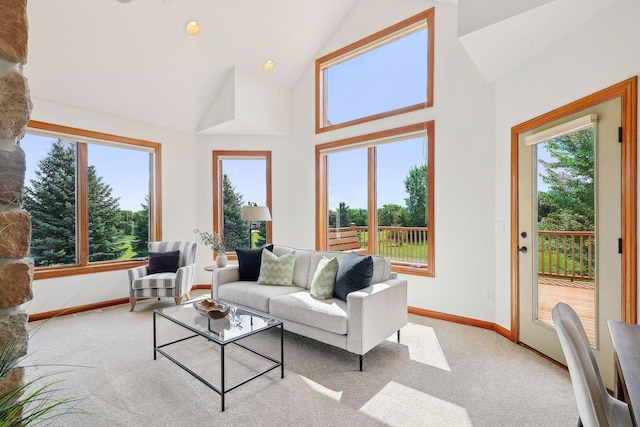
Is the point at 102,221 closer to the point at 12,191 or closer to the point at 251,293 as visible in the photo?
the point at 251,293

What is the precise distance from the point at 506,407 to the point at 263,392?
155 cm

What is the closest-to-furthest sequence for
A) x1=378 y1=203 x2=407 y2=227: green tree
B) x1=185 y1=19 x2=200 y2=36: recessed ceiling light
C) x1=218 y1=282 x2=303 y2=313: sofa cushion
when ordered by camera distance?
x1=218 y1=282 x2=303 y2=313: sofa cushion, x1=185 y1=19 x2=200 y2=36: recessed ceiling light, x1=378 y1=203 x2=407 y2=227: green tree

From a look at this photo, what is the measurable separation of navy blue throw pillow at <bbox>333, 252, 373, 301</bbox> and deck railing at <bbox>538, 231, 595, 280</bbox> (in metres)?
1.49

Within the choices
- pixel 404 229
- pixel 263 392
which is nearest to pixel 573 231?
pixel 404 229

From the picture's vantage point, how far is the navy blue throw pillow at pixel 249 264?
143 inches

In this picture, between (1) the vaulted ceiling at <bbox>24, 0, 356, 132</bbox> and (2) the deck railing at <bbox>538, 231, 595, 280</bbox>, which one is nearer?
(2) the deck railing at <bbox>538, 231, 595, 280</bbox>

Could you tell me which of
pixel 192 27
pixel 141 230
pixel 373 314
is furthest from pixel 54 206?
pixel 373 314

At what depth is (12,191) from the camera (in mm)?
797

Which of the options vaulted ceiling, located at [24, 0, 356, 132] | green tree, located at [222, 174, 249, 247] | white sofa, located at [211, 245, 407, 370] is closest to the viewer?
white sofa, located at [211, 245, 407, 370]

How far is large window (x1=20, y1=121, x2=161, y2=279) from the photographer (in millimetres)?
3848

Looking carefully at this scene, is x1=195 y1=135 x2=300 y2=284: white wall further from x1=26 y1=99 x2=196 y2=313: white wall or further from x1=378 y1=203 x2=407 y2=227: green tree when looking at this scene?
x1=378 y1=203 x2=407 y2=227: green tree

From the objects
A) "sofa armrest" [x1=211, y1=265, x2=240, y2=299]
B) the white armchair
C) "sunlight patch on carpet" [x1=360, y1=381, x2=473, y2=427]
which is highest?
"sofa armrest" [x1=211, y1=265, x2=240, y2=299]

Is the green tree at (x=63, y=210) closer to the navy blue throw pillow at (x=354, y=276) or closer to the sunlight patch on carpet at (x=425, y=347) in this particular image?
the navy blue throw pillow at (x=354, y=276)

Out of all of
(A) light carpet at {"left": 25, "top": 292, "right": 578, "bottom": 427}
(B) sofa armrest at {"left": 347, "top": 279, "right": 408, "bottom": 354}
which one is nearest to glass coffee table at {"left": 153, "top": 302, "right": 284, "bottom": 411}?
(A) light carpet at {"left": 25, "top": 292, "right": 578, "bottom": 427}
